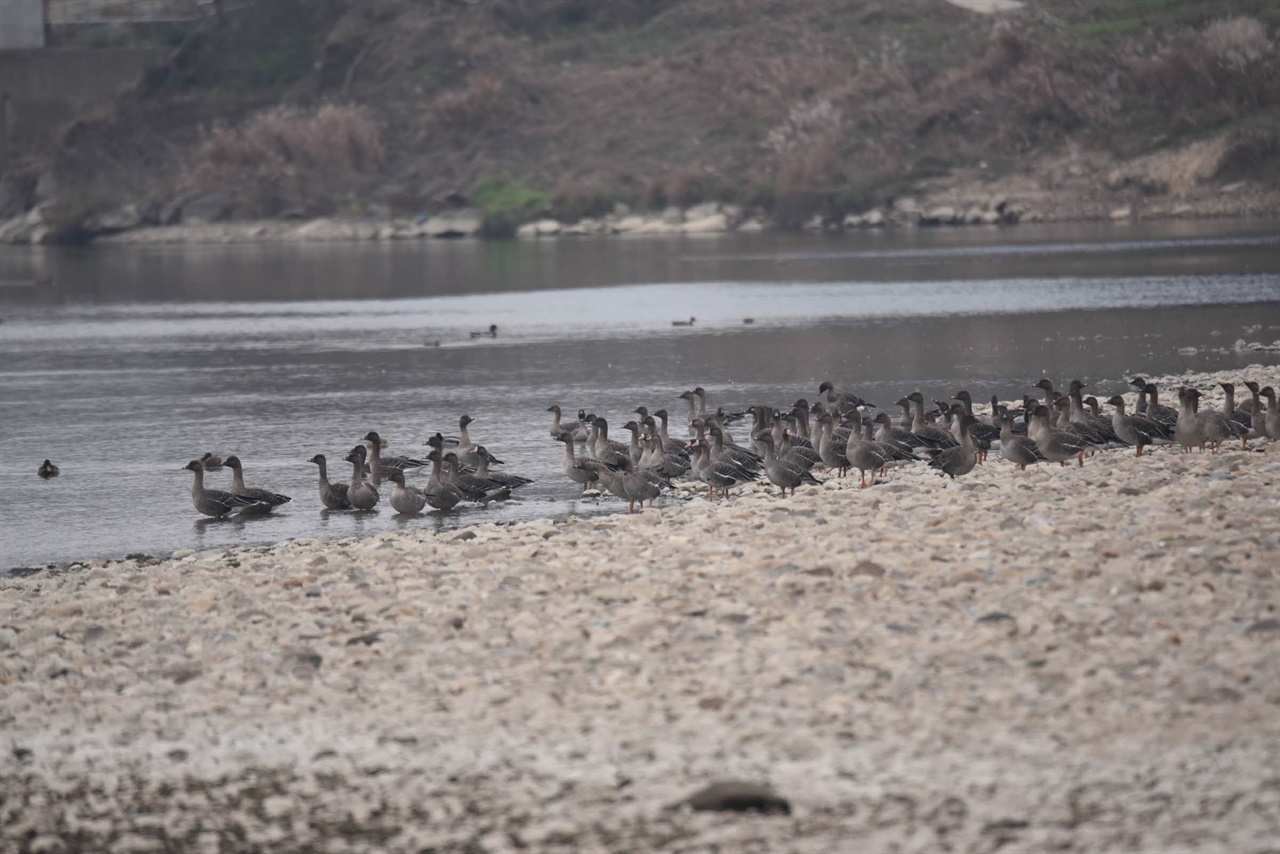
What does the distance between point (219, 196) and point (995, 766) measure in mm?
115199

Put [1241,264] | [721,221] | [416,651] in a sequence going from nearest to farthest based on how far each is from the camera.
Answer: [416,651]
[1241,264]
[721,221]

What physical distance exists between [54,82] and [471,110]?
143 feet

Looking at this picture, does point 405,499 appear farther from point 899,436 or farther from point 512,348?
point 512,348

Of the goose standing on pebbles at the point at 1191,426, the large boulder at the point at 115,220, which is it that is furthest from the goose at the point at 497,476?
the large boulder at the point at 115,220

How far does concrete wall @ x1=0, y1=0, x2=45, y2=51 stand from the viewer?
137500 millimetres

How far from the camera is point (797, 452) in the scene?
840 inches

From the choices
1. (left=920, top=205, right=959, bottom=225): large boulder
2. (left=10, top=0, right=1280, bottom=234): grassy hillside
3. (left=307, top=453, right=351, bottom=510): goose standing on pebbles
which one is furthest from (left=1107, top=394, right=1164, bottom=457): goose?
(left=920, top=205, right=959, bottom=225): large boulder

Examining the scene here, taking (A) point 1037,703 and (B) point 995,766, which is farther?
(A) point 1037,703

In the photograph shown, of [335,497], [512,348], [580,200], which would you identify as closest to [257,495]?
[335,497]

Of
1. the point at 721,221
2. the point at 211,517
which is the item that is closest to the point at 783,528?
the point at 211,517

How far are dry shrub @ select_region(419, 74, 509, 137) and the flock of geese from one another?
9613cm

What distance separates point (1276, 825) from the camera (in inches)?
357

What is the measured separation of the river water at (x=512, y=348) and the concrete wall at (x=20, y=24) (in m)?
67.4

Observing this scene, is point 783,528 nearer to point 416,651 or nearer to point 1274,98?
point 416,651
